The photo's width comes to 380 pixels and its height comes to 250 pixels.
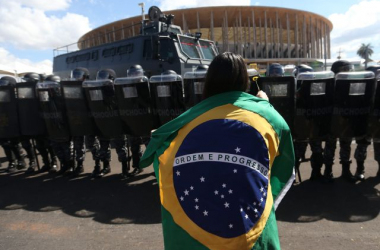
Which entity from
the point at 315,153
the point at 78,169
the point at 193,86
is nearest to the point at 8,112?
the point at 78,169

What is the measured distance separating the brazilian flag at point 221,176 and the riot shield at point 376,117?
3658 mm

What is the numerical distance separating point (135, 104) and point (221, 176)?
12.4 feet

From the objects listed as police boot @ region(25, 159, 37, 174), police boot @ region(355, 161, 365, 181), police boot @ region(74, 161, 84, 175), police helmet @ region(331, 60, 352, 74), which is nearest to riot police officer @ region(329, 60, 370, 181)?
police boot @ region(355, 161, 365, 181)

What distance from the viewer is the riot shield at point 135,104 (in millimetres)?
4930

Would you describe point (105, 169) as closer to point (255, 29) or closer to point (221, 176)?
point (221, 176)

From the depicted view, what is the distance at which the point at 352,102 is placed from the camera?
4387 millimetres

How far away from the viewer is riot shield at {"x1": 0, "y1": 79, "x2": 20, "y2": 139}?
587cm

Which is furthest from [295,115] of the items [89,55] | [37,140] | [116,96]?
[89,55]

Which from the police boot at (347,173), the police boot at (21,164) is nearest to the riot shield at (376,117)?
the police boot at (347,173)

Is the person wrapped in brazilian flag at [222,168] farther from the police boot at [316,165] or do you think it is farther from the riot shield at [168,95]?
the police boot at [316,165]

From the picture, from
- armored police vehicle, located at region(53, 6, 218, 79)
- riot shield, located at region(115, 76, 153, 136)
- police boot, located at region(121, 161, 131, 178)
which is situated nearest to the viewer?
riot shield, located at region(115, 76, 153, 136)

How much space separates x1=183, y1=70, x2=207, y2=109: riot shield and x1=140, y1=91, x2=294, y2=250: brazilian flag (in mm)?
3150

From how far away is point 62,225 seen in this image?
375 cm

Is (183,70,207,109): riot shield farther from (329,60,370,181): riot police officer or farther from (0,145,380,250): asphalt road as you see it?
(329,60,370,181): riot police officer
